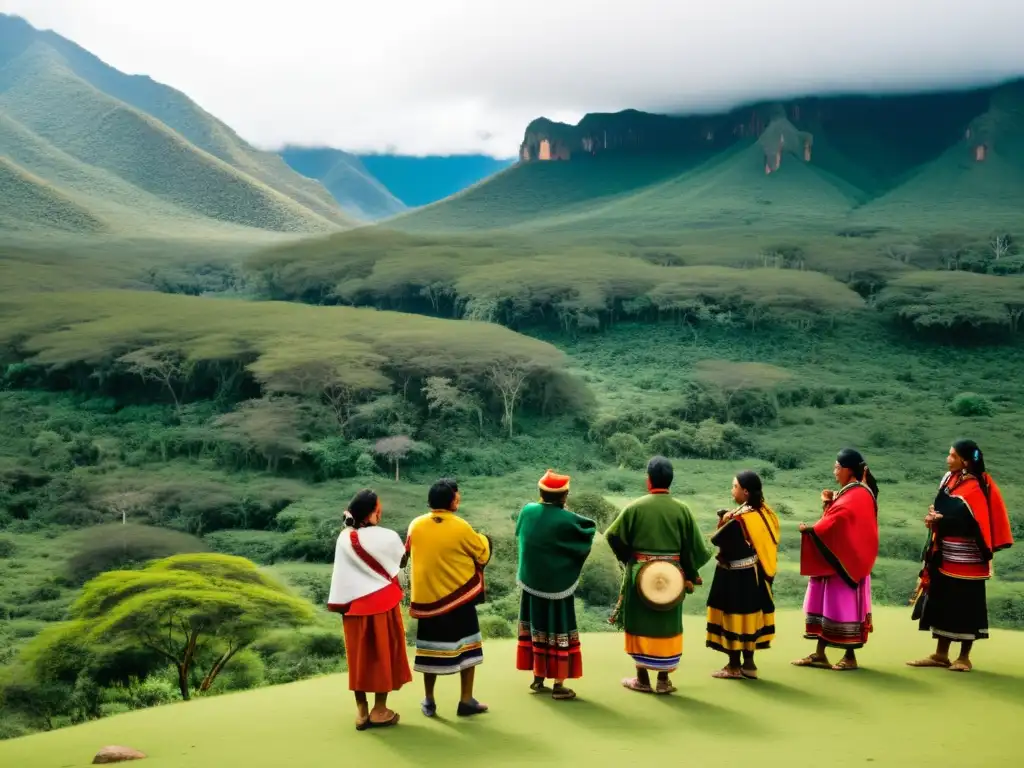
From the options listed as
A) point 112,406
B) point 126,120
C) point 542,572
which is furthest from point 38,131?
point 542,572

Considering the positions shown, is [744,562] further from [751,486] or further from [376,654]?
[376,654]

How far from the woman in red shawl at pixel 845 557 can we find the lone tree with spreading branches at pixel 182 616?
6.91 m

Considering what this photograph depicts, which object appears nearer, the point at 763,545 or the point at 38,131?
the point at 763,545

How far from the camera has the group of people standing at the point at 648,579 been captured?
5.38 m

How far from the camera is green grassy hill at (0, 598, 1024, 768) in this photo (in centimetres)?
484

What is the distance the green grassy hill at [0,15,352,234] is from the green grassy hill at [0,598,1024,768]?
7095 cm

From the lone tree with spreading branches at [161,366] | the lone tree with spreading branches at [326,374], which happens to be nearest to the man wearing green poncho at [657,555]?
the lone tree with spreading branches at [326,374]

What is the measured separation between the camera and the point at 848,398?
3197 centimetres

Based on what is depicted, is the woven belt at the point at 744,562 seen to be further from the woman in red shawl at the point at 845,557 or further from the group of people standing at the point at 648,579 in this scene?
the woman in red shawl at the point at 845,557

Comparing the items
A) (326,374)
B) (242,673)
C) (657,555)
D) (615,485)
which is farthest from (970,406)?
(657,555)

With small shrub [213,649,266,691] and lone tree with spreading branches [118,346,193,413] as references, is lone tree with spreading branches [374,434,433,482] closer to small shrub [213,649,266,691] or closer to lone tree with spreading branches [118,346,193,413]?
lone tree with spreading branches [118,346,193,413]

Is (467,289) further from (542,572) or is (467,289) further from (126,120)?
(126,120)

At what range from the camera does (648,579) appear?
580 cm

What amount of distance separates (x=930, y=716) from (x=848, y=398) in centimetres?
2807
